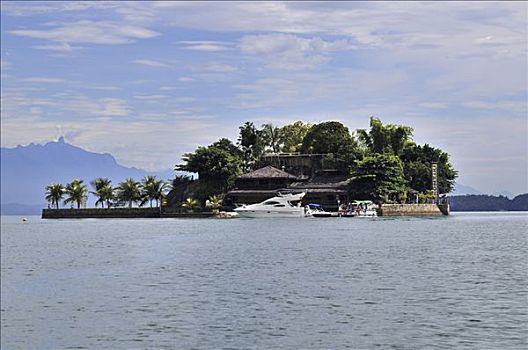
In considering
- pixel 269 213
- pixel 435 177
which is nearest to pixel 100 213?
pixel 269 213

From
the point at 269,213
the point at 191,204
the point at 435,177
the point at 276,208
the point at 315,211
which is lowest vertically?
the point at 269,213

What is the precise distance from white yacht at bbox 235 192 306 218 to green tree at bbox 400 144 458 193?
1358 centimetres

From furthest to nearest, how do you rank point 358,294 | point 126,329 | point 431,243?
1. point 431,243
2. point 358,294
3. point 126,329

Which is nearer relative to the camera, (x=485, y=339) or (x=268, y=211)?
(x=485, y=339)

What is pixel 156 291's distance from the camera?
25766mm

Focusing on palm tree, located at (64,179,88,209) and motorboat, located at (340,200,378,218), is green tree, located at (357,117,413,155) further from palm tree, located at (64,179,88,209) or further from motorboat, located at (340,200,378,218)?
palm tree, located at (64,179,88,209)

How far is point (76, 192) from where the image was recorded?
105 meters

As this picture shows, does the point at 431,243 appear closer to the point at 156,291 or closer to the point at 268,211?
the point at 156,291

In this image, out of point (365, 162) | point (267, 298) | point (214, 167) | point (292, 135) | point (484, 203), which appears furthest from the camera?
point (484, 203)

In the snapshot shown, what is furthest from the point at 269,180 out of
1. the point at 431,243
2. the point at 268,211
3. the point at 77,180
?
the point at 431,243

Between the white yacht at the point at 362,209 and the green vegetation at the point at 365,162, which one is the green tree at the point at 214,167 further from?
the white yacht at the point at 362,209

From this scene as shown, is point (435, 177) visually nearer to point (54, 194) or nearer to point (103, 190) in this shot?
point (103, 190)

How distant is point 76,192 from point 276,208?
26998mm

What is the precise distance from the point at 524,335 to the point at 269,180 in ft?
262
